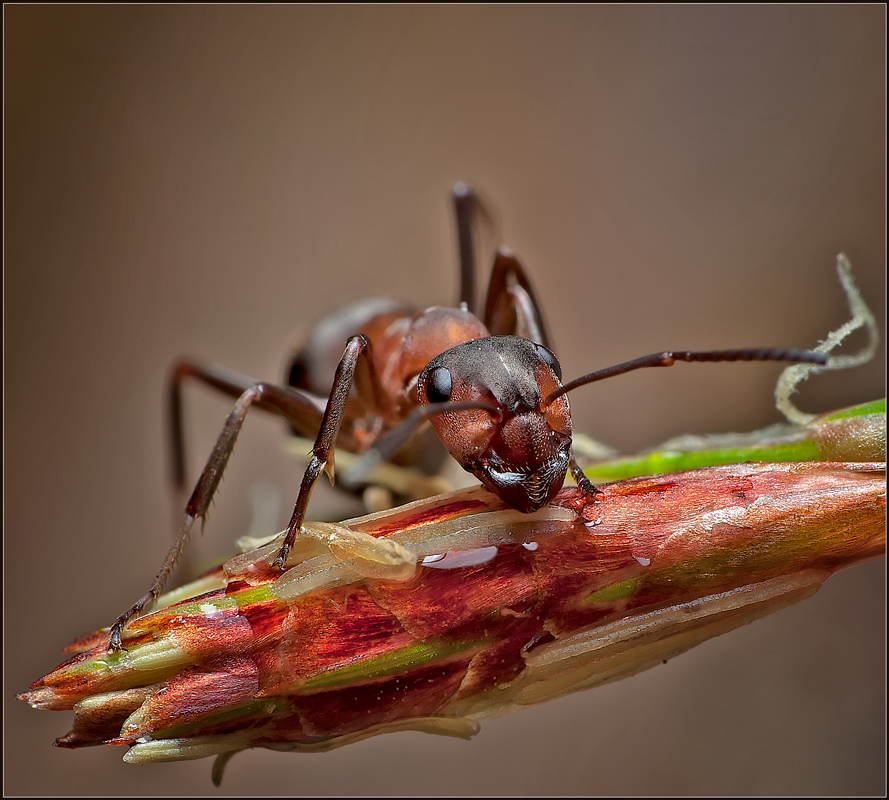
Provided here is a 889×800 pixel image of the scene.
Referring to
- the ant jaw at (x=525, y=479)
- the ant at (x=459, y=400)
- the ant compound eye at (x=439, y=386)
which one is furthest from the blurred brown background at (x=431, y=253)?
the ant jaw at (x=525, y=479)

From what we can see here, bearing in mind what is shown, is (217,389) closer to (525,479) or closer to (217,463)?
(217,463)

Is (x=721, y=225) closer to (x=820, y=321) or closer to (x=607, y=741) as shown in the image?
(x=820, y=321)

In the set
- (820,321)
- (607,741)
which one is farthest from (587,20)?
(607,741)

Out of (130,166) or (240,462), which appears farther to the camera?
(130,166)

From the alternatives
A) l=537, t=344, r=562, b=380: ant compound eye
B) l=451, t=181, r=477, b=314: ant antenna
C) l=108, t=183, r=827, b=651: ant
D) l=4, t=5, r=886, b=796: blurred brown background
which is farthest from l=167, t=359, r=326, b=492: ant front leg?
l=537, t=344, r=562, b=380: ant compound eye

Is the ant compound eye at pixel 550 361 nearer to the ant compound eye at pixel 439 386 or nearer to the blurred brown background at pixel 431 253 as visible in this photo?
the ant compound eye at pixel 439 386

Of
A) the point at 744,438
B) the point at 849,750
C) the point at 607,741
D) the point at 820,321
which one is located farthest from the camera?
the point at 820,321

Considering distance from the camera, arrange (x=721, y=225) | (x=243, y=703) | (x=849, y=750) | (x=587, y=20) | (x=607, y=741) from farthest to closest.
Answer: (x=587, y=20) < (x=721, y=225) < (x=607, y=741) < (x=849, y=750) < (x=243, y=703)
